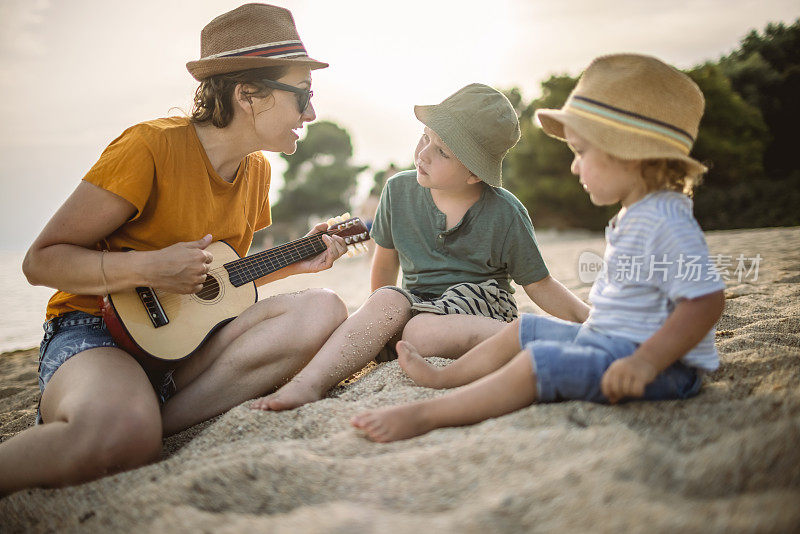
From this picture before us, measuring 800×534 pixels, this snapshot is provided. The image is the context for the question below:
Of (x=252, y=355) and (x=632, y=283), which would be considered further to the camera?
(x=252, y=355)

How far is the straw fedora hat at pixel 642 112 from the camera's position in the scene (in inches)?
67.3

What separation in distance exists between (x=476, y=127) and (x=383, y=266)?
0.96 m

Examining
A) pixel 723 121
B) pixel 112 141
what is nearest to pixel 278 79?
pixel 112 141

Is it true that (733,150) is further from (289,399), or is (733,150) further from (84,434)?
(84,434)

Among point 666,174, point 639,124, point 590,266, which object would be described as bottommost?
point 590,266

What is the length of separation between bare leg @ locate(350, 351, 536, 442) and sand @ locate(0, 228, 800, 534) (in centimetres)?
5

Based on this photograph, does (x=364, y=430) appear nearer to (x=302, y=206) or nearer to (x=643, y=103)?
(x=643, y=103)

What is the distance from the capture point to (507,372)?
1.72 metres


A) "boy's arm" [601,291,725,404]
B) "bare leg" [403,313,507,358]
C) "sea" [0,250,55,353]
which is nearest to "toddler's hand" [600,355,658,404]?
"boy's arm" [601,291,725,404]

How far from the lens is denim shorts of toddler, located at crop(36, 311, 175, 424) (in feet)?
6.77

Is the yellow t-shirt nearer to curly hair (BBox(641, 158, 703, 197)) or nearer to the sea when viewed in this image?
curly hair (BBox(641, 158, 703, 197))

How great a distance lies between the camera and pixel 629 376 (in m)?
1.55

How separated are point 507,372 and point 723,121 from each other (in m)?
15.7

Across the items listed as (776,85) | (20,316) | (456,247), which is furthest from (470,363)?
(776,85)
